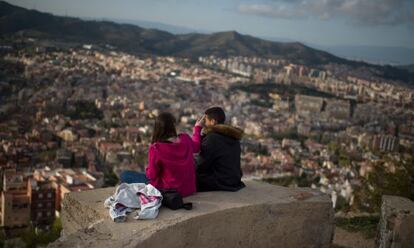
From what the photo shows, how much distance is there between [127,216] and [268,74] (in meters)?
64.2

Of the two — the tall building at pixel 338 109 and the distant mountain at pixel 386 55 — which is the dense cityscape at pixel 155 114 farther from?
the distant mountain at pixel 386 55

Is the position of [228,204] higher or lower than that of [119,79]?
higher

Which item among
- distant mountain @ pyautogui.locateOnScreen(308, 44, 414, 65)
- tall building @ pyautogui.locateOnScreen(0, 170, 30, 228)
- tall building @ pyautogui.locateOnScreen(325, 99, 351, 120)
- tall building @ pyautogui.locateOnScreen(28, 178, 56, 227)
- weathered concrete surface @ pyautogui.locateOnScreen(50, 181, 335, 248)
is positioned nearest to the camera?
weathered concrete surface @ pyautogui.locateOnScreen(50, 181, 335, 248)

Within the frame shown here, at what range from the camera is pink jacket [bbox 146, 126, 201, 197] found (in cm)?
280

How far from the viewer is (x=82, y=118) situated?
104ft

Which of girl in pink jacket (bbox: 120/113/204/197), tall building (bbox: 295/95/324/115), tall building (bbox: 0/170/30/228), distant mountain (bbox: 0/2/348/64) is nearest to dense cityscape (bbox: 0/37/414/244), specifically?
tall building (bbox: 0/170/30/228)

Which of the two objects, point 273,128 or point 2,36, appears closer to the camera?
point 273,128

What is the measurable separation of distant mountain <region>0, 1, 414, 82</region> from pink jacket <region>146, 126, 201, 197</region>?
6169cm

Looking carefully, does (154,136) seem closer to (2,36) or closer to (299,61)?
(2,36)

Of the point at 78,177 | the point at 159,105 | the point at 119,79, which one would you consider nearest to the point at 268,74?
the point at 119,79

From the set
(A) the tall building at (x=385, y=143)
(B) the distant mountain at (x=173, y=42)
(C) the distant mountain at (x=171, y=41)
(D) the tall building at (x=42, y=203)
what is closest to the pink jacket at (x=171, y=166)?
(D) the tall building at (x=42, y=203)

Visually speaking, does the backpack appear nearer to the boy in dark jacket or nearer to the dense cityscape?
the boy in dark jacket

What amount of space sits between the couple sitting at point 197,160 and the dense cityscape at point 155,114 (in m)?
4.42

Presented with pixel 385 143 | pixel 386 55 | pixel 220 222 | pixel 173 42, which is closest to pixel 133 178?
pixel 220 222
